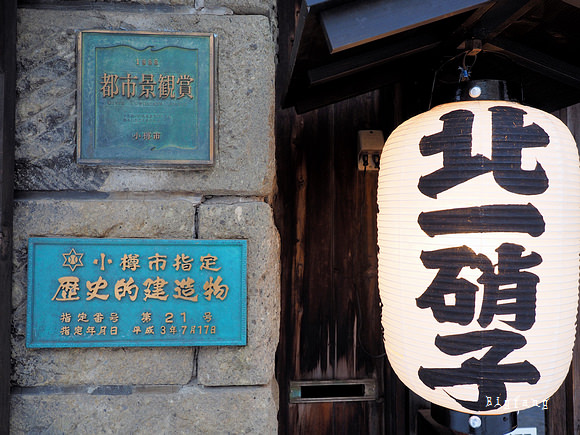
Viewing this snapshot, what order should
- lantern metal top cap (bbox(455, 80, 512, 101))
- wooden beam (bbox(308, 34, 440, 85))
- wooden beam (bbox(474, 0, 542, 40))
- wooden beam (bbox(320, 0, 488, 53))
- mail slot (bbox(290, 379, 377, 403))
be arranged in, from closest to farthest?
wooden beam (bbox(320, 0, 488, 53))
wooden beam (bbox(474, 0, 542, 40))
lantern metal top cap (bbox(455, 80, 512, 101))
wooden beam (bbox(308, 34, 440, 85))
mail slot (bbox(290, 379, 377, 403))

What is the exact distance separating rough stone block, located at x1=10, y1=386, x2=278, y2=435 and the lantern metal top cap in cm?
171

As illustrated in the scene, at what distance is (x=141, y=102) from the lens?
6.21 feet

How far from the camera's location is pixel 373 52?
1.83 meters

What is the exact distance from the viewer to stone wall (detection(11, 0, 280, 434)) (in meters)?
1.85

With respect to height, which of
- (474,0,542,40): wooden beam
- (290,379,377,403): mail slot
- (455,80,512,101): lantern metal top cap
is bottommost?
(290,379,377,403): mail slot

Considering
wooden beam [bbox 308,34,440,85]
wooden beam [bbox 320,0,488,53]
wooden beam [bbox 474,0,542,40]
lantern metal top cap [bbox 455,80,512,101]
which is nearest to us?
wooden beam [bbox 320,0,488,53]

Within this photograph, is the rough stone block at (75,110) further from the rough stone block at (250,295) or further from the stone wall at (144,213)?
the rough stone block at (250,295)

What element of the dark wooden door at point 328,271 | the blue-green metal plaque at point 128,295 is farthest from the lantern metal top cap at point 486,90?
the blue-green metal plaque at point 128,295

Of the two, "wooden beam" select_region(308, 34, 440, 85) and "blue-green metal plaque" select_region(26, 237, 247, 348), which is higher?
"wooden beam" select_region(308, 34, 440, 85)

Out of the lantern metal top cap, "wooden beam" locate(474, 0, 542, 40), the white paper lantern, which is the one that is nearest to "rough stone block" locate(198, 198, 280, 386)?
the white paper lantern

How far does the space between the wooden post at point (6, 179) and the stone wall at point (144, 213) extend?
0.15ft

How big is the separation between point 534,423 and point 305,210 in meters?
2.09

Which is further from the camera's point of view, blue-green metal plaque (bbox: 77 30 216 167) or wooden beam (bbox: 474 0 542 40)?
blue-green metal plaque (bbox: 77 30 216 167)

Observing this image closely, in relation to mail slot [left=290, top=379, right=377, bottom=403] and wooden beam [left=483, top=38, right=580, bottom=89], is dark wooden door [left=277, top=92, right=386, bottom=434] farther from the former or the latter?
wooden beam [left=483, top=38, right=580, bottom=89]
